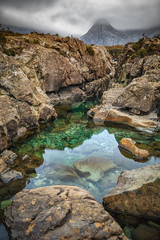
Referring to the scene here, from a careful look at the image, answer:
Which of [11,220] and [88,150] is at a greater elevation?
[11,220]

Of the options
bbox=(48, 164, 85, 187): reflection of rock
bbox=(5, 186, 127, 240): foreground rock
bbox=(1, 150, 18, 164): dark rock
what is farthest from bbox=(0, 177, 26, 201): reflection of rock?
bbox=(5, 186, 127, 240): foreground rock

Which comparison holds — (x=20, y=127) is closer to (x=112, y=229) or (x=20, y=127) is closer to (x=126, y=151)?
(x=126, y=151)

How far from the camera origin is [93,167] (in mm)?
11148

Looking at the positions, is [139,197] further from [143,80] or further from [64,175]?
[143,80]

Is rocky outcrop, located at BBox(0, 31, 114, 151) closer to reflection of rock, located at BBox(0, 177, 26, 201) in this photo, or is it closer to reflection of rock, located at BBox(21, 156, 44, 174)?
reflection of rock, located at BBox(21, 156, 44, 174)

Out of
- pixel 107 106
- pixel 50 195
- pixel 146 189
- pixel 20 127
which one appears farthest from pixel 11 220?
pixel 107 106

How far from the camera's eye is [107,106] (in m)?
22.9

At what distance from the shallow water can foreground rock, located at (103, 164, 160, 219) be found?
4.17 ft

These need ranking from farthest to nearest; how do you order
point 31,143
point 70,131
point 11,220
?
point 70,131, point 31,143, point 11,220

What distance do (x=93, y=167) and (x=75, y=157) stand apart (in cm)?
230

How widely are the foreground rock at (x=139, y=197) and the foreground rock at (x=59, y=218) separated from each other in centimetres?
145

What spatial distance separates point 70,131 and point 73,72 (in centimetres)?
2346

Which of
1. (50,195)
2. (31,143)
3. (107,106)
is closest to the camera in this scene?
(50,195)

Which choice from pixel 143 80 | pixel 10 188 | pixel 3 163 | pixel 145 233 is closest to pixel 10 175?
pixel 10 188
